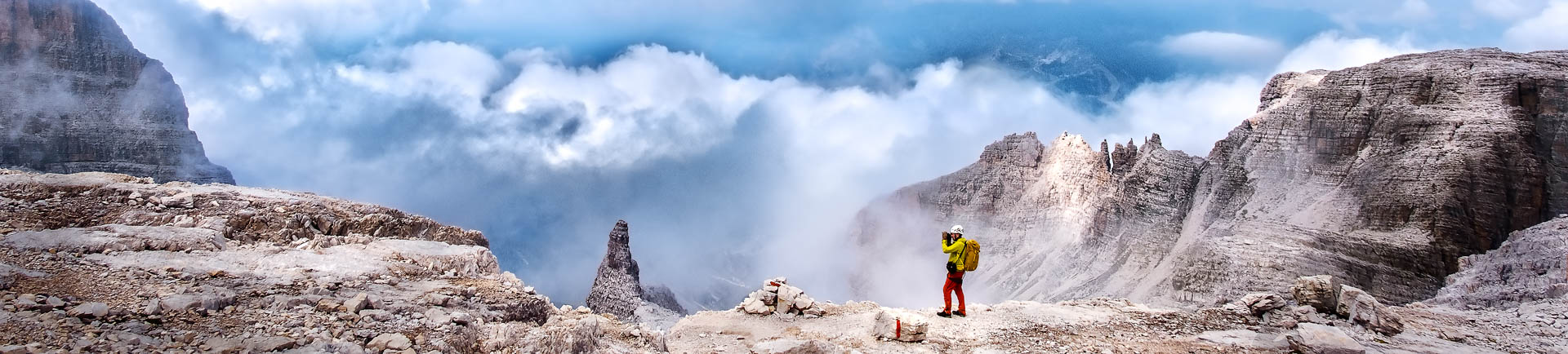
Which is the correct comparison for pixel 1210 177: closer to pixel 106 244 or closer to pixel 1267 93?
pixel 1267 93

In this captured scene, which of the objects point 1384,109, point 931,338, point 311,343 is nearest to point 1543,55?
point 1384,109

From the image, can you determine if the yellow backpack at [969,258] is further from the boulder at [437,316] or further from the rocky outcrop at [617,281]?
the rocky outcrop at [617,281]

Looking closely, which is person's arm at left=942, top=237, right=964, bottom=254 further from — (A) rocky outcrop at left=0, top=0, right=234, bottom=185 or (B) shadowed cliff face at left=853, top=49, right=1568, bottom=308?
(A) rocky outcrop at left=0, top=0, right=234, bottom=185

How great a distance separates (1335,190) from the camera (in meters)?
45.2

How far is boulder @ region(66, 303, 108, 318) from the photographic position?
5.85 meters

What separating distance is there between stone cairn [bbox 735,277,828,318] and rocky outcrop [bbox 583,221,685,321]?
100 ft

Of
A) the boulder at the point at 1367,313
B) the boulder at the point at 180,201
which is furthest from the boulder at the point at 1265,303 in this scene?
the boulder at the point at 180,201

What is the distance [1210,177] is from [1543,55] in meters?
17.5

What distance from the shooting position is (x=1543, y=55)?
4053cm

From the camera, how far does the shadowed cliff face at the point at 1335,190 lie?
126 ft

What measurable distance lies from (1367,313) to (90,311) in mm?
15117

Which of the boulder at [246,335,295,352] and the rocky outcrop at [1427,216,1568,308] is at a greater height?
the rocky outcrop at [1427,216,1568,308]

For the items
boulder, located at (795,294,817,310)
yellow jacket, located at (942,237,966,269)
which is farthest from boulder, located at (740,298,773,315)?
yellow jacket, located at (942,237,966,269)

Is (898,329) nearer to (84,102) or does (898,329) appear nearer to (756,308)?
(756,308)
